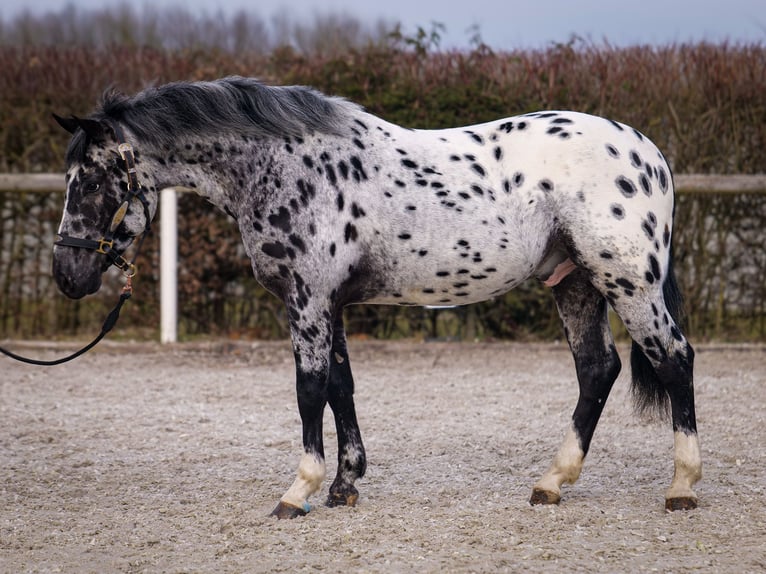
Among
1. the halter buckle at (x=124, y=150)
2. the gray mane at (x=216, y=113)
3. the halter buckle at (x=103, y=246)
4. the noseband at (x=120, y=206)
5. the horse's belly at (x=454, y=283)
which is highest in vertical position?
the gray mane at (x=216, y=113)

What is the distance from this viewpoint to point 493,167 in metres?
4.09

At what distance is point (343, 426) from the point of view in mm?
4305

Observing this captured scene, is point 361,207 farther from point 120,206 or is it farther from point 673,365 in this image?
point 673,365

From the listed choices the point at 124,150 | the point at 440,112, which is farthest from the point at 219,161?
the point at 440,112

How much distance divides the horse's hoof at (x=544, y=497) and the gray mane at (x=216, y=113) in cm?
181

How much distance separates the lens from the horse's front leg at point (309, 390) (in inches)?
155

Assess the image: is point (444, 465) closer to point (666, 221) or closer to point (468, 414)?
point (468, 414)

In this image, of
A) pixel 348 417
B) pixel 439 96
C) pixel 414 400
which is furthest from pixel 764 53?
pixel 348 417

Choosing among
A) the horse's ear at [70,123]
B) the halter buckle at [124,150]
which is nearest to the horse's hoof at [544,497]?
the halter buckle at [124,150]

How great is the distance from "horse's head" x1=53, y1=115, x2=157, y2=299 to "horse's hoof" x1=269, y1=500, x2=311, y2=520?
1.23 meters

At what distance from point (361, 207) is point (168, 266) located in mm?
5064

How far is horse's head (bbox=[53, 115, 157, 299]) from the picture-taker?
3.88m

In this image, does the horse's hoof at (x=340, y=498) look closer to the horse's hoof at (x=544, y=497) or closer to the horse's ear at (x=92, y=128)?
the horse's hoof at (x=544, y=497)

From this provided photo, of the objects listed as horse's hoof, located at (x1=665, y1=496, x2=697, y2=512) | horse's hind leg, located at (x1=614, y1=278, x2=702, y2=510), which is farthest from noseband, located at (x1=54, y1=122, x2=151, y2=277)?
horse's hoof, located at (x1=665, y1=496, x2=697, y2=512)
